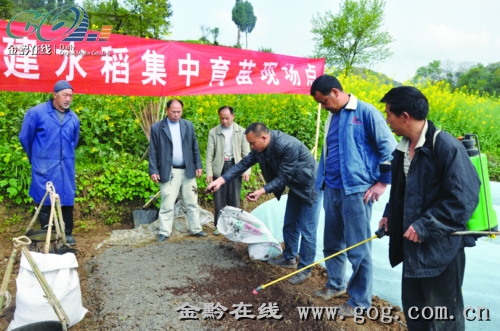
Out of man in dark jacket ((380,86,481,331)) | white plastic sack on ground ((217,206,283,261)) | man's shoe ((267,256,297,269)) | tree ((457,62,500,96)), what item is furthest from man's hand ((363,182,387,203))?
tree ((457,62,500,96))

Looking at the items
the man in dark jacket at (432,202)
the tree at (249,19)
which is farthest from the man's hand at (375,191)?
the tree at (249,19)

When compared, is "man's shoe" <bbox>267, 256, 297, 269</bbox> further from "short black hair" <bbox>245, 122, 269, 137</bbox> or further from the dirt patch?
"short black hair" <bbox>245, 122, 269, 137</bbox>

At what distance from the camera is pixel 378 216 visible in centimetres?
466

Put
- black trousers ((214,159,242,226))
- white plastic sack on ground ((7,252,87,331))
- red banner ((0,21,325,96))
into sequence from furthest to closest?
black trousers ((214,159,242,226)) < red banner ((0,21,325,96)) < white plastic sack on ground ((7,252,87,331))

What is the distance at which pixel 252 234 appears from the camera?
3561mm

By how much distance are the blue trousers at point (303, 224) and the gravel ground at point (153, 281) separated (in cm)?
61

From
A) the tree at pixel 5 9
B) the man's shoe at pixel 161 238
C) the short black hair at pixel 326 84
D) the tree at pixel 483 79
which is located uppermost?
the tree at pixel 5 9

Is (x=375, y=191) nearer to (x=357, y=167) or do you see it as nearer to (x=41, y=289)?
(x=357, y=167)

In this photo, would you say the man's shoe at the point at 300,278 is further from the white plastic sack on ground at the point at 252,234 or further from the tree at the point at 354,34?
the tree at the point at 354,34

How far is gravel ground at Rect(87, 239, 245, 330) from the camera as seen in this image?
2.58 metres

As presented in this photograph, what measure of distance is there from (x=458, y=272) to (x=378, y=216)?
113 inches

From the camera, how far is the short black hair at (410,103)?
1.85m

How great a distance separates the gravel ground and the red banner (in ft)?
6.91

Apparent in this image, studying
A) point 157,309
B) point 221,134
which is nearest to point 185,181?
point 221,134
